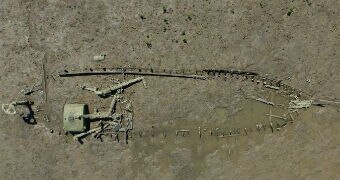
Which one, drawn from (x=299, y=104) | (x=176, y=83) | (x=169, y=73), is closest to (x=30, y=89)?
(x=169, y=73)

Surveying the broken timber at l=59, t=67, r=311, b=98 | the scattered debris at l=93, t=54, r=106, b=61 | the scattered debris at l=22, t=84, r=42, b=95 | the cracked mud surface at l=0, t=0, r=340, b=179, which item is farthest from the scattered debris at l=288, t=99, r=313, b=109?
the scattered debris at l=22, t=84, r=42, b=95

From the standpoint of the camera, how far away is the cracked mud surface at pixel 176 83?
8.66m

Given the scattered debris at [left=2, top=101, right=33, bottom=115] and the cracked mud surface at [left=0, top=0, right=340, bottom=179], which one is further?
the scattered debris at [left=2, top=101, right=33, bottom=115]

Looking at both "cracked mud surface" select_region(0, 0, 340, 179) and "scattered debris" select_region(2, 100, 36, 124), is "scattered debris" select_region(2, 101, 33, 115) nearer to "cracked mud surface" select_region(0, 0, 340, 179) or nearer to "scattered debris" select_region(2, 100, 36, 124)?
"scattered debris" select_region(2, 100, 36, 124)

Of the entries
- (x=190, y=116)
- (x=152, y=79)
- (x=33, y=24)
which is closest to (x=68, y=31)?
(x=33, y=24)

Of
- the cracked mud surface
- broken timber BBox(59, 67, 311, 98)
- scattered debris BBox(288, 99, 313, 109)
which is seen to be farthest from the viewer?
scattered debris BBox(288, 99, 313, 109)

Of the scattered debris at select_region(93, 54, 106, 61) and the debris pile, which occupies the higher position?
the scattered debris at select_region(93, 54, 106, 61)

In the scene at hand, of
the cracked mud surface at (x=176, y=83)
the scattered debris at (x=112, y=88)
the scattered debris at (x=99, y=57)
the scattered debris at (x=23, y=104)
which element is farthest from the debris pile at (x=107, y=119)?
the scattered debris at (x=23, y=104)

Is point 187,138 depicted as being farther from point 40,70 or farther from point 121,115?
point 40,70

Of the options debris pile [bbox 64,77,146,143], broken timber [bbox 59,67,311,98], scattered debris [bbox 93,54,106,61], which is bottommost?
debris pile [bbox 64,77,146,143]

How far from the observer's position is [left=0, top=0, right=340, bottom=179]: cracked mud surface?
8.66m

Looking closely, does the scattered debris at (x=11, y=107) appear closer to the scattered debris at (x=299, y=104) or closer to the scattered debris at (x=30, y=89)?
the scattered debris at (x=30, y=89)

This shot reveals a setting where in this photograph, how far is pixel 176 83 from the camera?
883cm

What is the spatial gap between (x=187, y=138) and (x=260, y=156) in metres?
1.29
